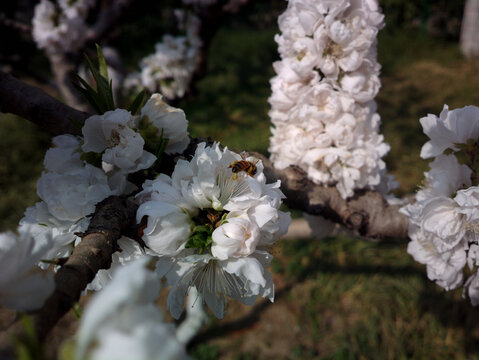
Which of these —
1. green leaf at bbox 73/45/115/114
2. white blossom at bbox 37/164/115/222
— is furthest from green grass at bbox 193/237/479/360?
green leaf at bbox 73/45/115/114

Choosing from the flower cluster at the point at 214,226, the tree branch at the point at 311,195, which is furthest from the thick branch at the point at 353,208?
the flower cluster at the point at 214,226

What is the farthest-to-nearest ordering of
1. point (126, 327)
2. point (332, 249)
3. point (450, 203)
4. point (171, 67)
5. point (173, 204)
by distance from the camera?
point (171, 67) < point (332, 249) < point (450, 203) < point (173, 204) < point (126, 327)

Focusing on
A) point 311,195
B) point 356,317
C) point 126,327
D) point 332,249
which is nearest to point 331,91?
point 311,195

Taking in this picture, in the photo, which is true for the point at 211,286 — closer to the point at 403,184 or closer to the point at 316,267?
the point at 316,267

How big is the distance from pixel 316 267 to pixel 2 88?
116 inches

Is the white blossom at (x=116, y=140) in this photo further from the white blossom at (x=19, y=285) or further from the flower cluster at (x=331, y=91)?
the flower cluster at (x=331, y=91)

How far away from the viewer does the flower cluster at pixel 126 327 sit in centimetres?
45

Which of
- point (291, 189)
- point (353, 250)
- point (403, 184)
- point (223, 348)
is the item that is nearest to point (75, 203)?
point (291, 189)

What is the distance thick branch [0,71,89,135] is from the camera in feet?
4.19

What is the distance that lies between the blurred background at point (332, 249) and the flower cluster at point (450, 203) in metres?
0.53

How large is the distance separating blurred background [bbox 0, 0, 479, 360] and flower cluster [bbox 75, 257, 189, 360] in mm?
617

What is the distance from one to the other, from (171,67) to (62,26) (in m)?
1.17

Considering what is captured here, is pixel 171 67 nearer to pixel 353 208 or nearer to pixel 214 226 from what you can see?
pixel 353 208

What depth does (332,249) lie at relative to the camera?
12.2 ft
